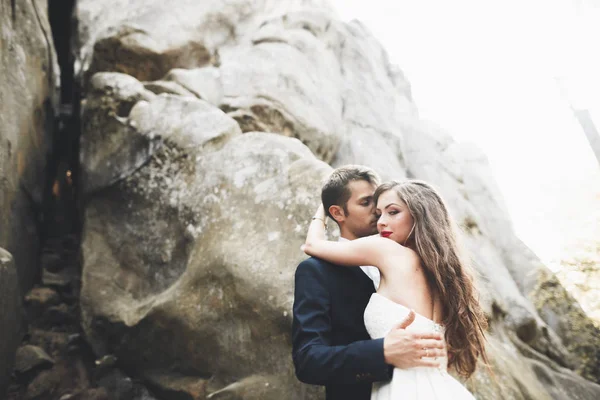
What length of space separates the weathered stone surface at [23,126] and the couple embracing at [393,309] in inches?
223

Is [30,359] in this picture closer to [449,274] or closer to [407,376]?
[407,376]

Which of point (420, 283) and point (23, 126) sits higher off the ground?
point (23, 126)

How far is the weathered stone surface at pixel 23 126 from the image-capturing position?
20.1 feet

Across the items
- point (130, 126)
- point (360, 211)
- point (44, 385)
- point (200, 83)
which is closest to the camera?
point (360, 211)

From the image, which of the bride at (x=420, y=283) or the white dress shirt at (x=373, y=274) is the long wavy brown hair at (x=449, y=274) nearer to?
the bride at (x=420, y=283)

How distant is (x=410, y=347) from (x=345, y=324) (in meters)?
0.50

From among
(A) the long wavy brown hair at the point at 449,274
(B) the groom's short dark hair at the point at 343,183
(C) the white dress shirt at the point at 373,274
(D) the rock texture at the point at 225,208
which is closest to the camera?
(A) the long wavy brown hair at the point at 449,274

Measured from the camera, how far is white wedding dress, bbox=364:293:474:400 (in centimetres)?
193

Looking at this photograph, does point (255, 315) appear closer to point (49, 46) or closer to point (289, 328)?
point (289, 328)

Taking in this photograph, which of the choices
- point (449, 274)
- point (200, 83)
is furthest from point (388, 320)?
point (200, 83)

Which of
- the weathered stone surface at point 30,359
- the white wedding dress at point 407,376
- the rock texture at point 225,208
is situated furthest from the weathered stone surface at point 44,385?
the white wedding dress at point 407,376

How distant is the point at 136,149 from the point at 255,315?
364 cm

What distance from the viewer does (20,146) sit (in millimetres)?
6820

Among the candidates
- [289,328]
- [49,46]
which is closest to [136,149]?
[289,328]
